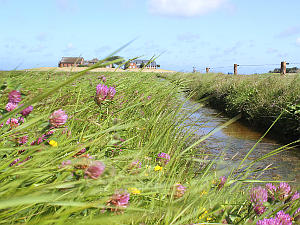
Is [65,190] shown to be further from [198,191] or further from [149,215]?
[198,191]

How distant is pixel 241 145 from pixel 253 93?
13.9ft

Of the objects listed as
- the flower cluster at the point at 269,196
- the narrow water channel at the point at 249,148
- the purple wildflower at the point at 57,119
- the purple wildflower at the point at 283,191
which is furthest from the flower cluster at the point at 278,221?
the narrow water channel at the point at 249,148

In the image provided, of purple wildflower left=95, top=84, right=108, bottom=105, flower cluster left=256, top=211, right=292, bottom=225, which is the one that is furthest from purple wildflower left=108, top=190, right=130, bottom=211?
purple wildflower left=95, top=84, right=108, bottom=105

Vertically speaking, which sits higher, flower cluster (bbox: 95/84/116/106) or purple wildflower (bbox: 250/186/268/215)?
flower cluster (bbox: 95/84/116/106)

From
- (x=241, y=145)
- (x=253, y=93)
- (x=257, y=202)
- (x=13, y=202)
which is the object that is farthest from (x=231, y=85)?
(x=13, y=202)

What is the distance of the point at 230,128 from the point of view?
808 centimetres

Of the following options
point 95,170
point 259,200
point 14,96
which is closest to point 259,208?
point 259,200

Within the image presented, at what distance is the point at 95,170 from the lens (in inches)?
29.4

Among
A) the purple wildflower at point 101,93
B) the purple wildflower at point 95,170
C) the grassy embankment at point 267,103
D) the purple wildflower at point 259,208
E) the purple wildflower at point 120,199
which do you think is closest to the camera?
the purple wildflower at point 95,170

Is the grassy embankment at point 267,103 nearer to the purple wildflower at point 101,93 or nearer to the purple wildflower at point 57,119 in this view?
the purple wildflower at point 101,93

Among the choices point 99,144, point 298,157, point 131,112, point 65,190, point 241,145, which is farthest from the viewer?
point 241,145

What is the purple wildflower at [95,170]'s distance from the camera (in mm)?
746

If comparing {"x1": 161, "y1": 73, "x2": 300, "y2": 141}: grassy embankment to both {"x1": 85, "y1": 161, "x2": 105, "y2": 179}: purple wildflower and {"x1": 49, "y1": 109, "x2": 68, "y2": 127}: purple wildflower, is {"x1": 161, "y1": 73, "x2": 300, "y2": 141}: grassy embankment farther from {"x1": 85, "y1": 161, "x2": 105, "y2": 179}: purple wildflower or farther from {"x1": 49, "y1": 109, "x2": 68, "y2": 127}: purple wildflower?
{"x1": 85, "y1": 161, "x2": 105, "y2": 179}: purple wildflower

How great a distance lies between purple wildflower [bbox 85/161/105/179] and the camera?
746 mm
